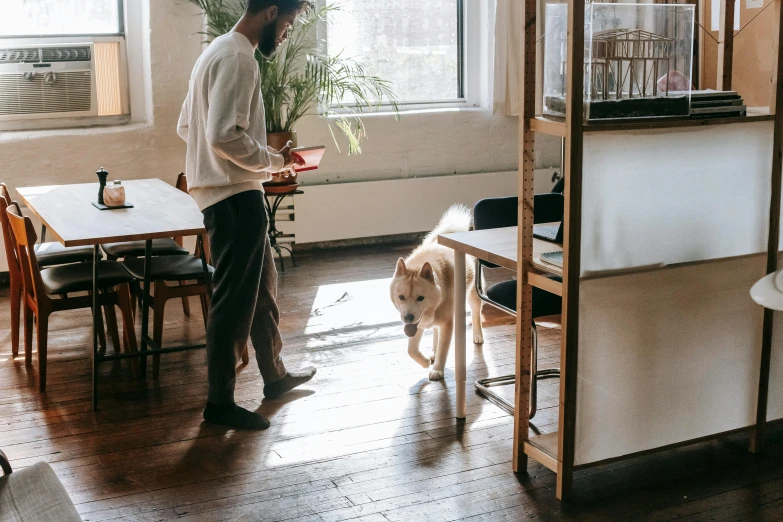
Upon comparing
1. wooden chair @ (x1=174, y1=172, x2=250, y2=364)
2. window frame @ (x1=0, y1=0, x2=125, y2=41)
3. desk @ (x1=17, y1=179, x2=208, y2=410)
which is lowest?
wooden chair @ (x1=174, y1=172, x2=250, y2=364)

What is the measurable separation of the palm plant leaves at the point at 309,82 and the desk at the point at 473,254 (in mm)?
2630

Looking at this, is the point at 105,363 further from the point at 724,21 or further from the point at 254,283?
the point at 724,21

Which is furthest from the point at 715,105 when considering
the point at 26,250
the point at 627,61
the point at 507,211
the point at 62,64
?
the point at 62,64

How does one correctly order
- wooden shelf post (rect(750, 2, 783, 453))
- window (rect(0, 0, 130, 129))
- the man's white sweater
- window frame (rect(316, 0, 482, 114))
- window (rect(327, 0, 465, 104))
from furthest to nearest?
window frame (rect(316, 0, 482, 114)) < window (rect(327, 0, 465, 104)) < window (rect(0, 0, 130, 129)) < the man's white sweater < wooden shelf post (rect(750, 2, 783, 453))

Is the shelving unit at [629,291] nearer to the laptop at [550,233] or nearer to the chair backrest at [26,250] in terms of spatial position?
the laptop at [550,233]

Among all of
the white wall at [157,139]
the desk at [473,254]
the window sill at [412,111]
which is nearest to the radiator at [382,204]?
the white wall at [157,139]

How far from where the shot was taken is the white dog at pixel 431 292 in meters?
3.76

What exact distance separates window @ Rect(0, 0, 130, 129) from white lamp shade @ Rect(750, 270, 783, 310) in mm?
4878

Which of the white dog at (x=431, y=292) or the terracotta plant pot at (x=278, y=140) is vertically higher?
the terracotta plant pot at (x=278, y=140)

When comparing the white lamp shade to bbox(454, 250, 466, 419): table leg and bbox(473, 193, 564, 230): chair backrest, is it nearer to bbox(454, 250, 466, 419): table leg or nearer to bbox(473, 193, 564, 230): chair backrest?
bbox(454, 250, 466, 419): table leg

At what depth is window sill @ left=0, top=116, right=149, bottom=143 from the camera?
18.8 feet

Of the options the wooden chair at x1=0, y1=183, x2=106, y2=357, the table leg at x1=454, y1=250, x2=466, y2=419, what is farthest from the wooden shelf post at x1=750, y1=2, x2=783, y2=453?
the wooden chair at x1=0, y1=183, x2=106, y2=357

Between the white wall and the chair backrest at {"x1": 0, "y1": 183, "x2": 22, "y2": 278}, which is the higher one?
the white wall

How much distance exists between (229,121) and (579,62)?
4.12ft
